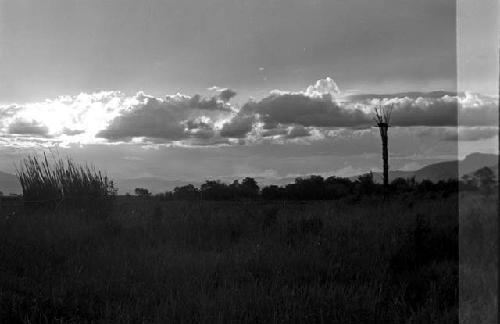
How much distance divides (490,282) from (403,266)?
4.62ft

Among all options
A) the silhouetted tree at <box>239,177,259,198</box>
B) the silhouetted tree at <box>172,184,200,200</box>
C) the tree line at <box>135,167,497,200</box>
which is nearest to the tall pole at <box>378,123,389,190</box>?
the tree line at <box>135,167,497,200</box>

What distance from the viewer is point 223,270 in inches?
274

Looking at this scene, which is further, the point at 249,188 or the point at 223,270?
the point at 249,188

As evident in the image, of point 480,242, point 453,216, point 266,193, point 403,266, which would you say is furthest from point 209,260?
Result: point 266,193

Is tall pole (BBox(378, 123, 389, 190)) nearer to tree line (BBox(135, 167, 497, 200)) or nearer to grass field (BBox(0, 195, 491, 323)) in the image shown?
tree line (BBox(135, 167, 497, 200))

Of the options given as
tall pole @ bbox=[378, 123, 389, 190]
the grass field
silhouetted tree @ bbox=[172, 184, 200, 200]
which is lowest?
the grass field

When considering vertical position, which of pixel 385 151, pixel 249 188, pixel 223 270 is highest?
pixel 385 151

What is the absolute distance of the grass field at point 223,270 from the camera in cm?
534

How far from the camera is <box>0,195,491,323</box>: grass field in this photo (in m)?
5.34

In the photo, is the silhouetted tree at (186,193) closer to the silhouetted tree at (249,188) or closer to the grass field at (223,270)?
the silhouetted tree at (249,188)

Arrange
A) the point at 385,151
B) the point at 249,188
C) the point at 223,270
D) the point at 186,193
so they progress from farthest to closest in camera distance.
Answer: the point at 249,188, the point at 385,151, the point at 186,193, the point at 223,270

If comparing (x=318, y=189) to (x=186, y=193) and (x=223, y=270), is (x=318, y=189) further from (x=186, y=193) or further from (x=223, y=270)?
(x=223, y=270)

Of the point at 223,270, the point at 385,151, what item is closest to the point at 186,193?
the point at 385,151

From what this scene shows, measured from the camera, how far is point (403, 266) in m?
7.98
